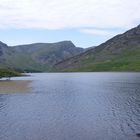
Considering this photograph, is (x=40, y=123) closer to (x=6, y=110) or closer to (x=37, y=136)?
(x=37, y=136)

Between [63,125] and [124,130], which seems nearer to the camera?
[124,130]

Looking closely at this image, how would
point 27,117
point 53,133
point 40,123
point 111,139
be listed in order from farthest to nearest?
point 27,117 → point 40,123 → point 53,133 → point 111,139

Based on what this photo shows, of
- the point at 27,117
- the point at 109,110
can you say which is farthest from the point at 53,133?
the point at 109,110

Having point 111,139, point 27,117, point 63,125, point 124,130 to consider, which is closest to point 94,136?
point 111,139

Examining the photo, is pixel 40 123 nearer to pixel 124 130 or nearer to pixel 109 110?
pixel 124 130

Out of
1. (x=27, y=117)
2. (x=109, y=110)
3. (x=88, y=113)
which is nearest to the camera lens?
(x=27, y=117)

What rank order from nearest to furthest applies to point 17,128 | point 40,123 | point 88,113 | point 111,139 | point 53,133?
point 111,139 → point 53,133 → point 17,128 → point 40,123 → point 88,113

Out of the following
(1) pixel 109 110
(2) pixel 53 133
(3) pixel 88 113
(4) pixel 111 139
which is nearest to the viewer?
(4) pixel 111 139

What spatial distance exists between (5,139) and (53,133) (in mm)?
7944

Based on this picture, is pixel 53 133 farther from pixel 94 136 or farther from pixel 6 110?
pixel 6 110

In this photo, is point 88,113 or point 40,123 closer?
point 40,123

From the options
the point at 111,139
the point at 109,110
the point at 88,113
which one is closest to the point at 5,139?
the point at 111,139

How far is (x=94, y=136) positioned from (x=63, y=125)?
10.3 metres

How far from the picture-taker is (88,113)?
71.9 m
